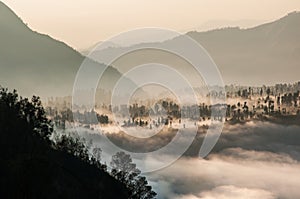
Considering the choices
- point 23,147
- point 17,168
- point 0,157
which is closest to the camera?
point 17,168

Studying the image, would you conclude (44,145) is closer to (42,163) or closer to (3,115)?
(3,115)

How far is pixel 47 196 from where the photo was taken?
156000mm

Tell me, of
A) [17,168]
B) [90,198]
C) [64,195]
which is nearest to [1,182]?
[17,168]

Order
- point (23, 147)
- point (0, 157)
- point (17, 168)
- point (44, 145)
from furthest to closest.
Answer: point (44, 145), point (23, 147), point (0, 157), point (17, 168)

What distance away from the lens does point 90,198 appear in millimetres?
187875

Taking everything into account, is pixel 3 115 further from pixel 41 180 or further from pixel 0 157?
pixel 41 180

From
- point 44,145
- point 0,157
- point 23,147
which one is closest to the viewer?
point 0,157

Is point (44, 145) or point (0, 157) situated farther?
point (44, 145)

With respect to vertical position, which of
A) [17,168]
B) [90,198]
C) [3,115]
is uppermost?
[3,115]

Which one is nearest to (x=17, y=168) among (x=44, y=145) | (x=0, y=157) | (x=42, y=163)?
(x=42, y=163)

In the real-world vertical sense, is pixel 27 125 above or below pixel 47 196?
above

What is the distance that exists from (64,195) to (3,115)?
32.9 metres

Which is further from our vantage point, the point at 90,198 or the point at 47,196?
the point at 90,198

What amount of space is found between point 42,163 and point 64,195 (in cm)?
3256
